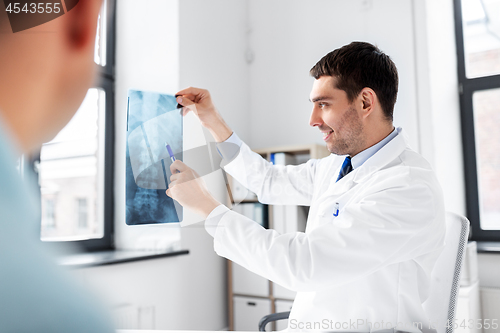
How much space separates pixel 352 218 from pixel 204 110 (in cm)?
56

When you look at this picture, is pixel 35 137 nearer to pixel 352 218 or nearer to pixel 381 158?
pixel 352 218

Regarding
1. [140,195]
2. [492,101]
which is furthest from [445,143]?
[140,195]

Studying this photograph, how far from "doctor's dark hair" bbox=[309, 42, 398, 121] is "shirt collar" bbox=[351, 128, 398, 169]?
8 centimetres

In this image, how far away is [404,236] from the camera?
94 centimetres

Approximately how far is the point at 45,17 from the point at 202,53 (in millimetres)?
2524

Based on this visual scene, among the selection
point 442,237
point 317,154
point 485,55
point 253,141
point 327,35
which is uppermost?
point 327,35

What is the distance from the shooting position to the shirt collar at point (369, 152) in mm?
1203

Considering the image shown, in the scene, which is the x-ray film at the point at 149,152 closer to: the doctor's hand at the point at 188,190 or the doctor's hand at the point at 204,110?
the doctor's hand at the point at 188,190

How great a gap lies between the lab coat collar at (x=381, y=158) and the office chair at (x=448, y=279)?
260mm

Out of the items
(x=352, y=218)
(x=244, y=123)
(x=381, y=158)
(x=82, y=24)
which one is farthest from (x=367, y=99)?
(x=244, y=123)

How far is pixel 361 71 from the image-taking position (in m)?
1.18

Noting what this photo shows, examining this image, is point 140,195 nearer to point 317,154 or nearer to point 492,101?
point 317,154

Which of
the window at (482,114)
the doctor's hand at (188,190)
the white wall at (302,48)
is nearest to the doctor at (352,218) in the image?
the doctor's hand at (188,190)
